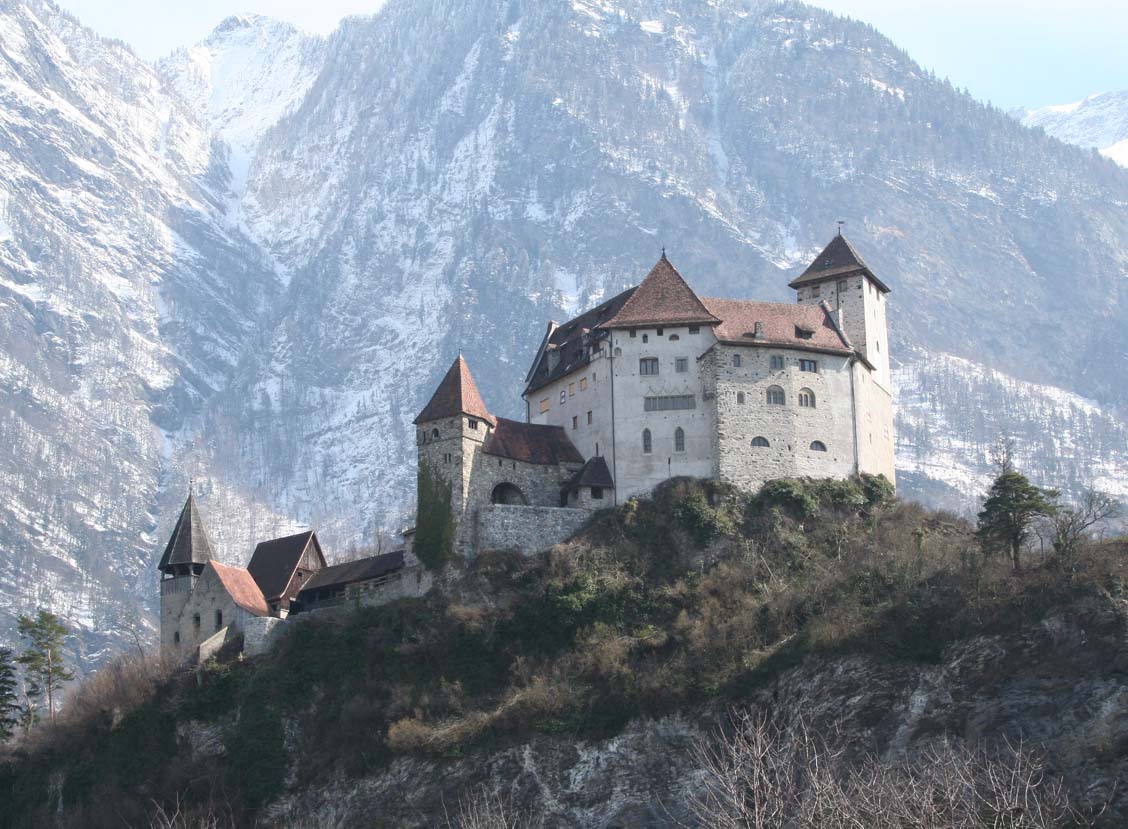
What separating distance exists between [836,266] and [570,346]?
717 inches

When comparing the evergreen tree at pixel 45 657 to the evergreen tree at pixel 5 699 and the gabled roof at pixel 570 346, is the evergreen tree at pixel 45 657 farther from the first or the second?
the gabled roof at pixel 570 346

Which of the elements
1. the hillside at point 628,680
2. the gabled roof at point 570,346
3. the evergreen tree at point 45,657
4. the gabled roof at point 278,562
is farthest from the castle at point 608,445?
the evergreen tree at point 45,657

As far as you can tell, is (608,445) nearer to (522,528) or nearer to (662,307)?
(522,528)

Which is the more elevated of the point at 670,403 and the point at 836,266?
the point at 836,266

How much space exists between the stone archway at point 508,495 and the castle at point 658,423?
0.39 feet

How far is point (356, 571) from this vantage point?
335 feet

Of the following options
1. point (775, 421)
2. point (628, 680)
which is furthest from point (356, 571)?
point (775, 421)

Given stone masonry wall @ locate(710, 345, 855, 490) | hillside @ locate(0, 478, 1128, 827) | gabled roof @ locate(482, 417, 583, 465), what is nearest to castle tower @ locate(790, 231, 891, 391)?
stone masonry wall @ locate(710, 345, 855, 490)

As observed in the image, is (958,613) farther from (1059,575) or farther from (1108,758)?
(1108,758)

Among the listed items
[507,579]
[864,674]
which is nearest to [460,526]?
[507,579]

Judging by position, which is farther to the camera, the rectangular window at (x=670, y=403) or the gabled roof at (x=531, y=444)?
the rectangular window at (x=670, y=403)

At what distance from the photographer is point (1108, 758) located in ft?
229

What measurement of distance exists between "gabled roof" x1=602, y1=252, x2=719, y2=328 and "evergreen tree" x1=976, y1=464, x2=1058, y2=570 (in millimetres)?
22081

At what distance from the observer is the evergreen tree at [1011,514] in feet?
281
